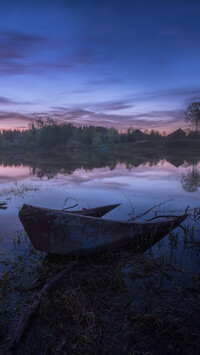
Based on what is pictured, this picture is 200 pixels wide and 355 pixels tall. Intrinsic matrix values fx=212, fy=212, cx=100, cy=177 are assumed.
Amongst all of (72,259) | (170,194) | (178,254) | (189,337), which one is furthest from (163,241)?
(170,194)

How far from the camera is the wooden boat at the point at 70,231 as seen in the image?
Answer: 16.4 feet

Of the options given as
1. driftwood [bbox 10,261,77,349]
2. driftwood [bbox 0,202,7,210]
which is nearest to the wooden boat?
driftwood [bbox 10,261,77,349]

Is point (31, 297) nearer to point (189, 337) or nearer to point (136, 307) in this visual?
point (136, 307)

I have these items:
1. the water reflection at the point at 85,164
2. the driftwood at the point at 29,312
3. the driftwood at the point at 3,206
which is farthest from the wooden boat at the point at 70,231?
the water reflection at the point at 85,164

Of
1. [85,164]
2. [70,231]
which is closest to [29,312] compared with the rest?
[70,231]

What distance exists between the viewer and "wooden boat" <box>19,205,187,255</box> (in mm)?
Answer: 5000

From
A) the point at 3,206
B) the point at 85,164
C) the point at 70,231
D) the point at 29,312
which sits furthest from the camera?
the point at 85,164

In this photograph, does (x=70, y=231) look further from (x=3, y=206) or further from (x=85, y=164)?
(x=85, y=164)

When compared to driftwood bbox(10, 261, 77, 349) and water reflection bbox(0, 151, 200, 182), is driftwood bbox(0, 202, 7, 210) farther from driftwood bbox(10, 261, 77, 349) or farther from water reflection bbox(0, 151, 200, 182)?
water reflection bbox(0, 151, 200, 182)

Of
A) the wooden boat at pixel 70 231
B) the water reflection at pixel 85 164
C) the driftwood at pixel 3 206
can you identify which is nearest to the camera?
the wooden boat at pixel 70 231

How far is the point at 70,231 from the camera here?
16.9 feet

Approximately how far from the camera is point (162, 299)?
4156mm

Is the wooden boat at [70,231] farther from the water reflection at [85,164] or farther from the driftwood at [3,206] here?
the water reflection at [85,164]

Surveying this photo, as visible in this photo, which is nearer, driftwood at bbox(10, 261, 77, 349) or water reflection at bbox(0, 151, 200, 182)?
driftwood at bbox(10, 261, 77, 349)
